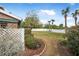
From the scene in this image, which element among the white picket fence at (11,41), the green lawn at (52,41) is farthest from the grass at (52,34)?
the white picket fence at (11,41)

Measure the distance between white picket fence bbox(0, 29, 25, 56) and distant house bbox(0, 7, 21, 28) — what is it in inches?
3.5

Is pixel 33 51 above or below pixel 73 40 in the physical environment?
below

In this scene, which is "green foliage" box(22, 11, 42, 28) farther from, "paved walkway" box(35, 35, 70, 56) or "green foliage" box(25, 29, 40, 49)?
"paved walkway" box(35, 35, 70, 56)

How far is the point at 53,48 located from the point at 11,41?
76 centimetres

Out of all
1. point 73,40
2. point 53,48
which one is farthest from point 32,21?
point 73,40

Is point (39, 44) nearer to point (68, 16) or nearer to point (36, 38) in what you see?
point (36, 38)

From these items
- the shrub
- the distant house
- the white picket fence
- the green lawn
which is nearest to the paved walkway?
the green lawn

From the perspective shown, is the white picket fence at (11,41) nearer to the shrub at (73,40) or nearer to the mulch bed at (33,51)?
the mulch bed at (33,51)

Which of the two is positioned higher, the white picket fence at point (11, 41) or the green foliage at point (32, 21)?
the green foliage at point (32, 21)

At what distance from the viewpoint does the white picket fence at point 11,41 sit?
6660mm

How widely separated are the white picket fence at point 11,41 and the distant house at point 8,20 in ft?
0.29

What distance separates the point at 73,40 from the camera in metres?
6.67

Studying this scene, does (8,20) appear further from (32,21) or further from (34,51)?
(34,51)

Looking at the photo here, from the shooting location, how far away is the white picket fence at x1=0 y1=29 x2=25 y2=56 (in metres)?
6.66
